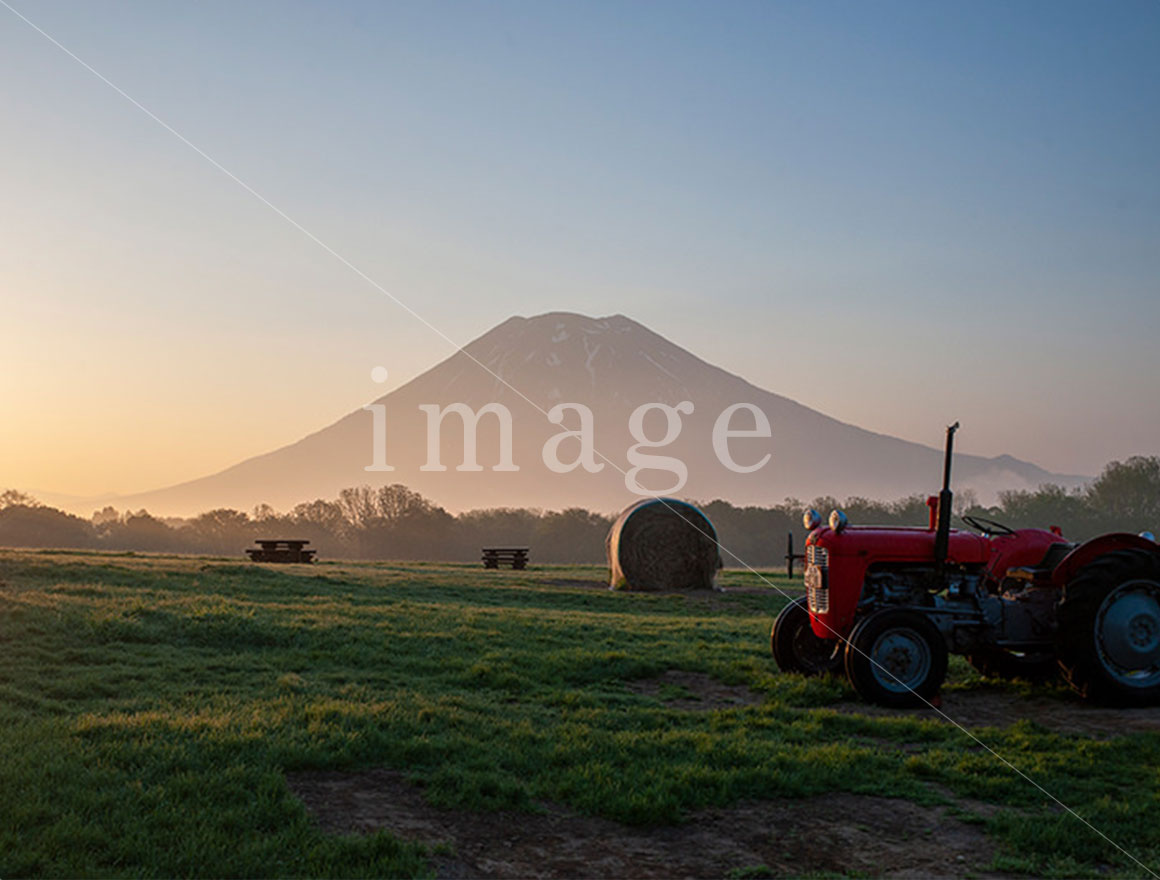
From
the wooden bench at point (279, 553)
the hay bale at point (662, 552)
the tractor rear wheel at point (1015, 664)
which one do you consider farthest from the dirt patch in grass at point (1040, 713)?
the wooden bench at point (279, 553)

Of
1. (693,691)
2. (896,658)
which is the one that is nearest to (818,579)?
(896,658)

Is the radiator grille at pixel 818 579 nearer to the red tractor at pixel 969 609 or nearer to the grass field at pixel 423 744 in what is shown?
the red tractor at pixel 969 609

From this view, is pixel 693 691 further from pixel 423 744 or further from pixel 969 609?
pixel 423 744

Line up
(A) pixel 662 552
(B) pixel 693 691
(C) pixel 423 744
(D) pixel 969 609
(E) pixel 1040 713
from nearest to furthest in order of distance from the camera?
(C) pixel 423 744 → (E) pixel 1040 713 → (D) pixel 969 609 → (B) pixel 693 691 → (A) pixel 662 552

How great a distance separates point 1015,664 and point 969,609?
49.7 inches

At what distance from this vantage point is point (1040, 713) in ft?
31.2

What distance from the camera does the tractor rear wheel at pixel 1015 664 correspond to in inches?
409

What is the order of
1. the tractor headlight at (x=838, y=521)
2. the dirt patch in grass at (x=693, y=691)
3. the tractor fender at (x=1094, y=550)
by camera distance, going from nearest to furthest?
the dirt patch in grass at (x=693, y=691) → the tractor fender at (x=1094, y=550) → the tractor headlight at (x=838, y=521)

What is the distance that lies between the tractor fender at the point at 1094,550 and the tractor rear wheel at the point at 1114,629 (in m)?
0.18

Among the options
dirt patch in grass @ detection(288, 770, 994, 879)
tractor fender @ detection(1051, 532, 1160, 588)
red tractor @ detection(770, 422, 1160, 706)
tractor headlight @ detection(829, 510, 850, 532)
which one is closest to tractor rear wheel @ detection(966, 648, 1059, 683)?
red tractor @ detection(770, 422, 1160, 706)

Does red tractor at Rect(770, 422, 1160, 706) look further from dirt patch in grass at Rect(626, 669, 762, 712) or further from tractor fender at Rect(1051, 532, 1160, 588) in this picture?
dirt patch in grass at Rect(626, 669, 762, 712)

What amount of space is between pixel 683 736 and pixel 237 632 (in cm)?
703

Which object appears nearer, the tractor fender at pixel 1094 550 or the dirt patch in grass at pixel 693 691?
the dirt patch in grass at pixel 693 691

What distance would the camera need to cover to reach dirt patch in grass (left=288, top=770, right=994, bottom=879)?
541cm
